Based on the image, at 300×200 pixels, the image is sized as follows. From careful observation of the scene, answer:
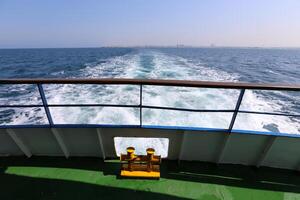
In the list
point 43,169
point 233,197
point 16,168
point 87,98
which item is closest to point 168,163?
point 233,197

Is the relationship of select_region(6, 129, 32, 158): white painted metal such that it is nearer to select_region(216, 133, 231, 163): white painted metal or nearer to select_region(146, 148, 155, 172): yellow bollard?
select_region(146, 148, 155, 172): yellow bollard

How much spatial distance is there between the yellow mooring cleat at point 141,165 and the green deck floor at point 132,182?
0.25 feet

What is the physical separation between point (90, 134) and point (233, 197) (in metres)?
1.64

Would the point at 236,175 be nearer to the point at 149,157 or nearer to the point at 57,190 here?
the point at 149,157

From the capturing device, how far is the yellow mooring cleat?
7.21 ft

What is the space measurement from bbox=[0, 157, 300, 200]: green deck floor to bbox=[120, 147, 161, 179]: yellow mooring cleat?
8 centimetres

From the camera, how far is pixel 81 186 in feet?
6.89

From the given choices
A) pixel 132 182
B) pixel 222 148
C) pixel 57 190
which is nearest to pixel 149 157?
pixel 132 182

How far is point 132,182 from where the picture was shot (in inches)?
84.5

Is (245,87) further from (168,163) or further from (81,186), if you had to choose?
(81,186)

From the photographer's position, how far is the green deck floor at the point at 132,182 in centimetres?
201

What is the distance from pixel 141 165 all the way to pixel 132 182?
0.70 ft

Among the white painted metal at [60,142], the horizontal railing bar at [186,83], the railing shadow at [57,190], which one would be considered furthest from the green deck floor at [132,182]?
the horizontal railing bar at [186,83]

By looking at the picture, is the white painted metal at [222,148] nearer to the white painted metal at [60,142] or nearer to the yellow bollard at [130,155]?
the yellow bollard at [130,155]
